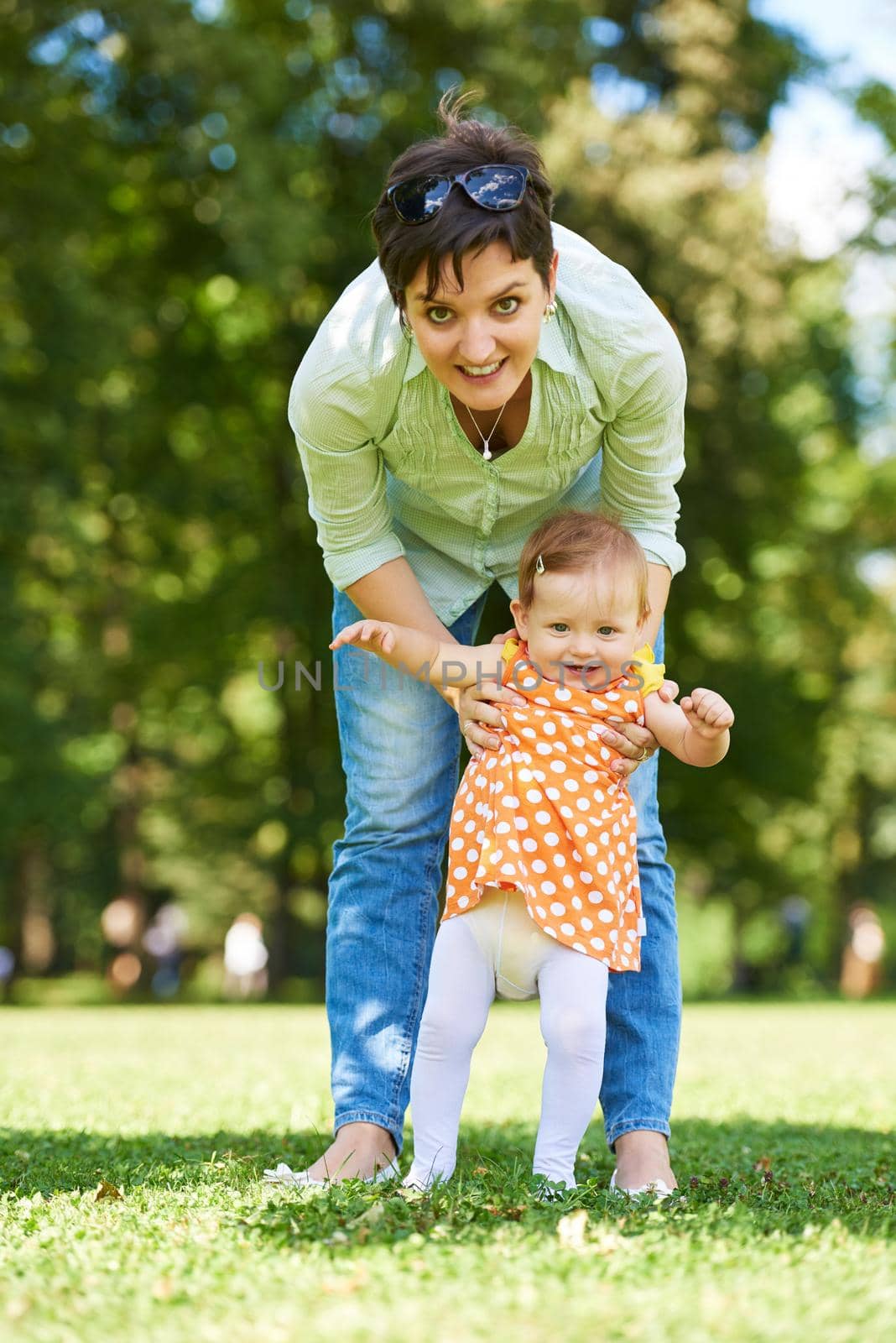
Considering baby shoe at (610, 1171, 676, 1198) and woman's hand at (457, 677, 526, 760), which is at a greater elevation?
woman's hand at (457, 677, 526, 760)

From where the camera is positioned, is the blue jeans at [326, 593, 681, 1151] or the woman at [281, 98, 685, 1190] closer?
the woman at [281, 98, 685, 1190]

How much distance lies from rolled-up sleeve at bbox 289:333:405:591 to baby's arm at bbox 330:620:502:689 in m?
0.20

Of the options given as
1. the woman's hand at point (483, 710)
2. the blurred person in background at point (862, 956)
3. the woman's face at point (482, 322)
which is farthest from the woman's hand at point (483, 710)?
the blurred person in background at point (862, 956)

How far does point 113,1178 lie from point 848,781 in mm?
28972

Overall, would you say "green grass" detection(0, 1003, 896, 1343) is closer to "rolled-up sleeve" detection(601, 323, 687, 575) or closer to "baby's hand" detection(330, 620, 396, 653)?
"baby's hand" detection(330, 620, 396, 653)

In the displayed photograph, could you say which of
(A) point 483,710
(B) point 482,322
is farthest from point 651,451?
(A) point 483,710

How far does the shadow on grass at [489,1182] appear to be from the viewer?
272 cm

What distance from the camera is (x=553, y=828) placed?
10.9 ft

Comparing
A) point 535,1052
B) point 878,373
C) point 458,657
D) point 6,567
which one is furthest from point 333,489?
point 878,373

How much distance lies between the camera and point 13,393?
60.0 feet

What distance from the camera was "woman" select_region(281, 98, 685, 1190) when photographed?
10.6ft

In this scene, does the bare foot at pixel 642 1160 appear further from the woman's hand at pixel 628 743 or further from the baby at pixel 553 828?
the woman's hand at pixel 628 743

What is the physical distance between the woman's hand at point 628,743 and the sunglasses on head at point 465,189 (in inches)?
45.3

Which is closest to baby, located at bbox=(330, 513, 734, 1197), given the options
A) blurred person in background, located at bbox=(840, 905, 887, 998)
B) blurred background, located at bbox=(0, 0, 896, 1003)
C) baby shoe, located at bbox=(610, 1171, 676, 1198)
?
baby shoe, located at bbox=(610, 1171, 676, 1198)
